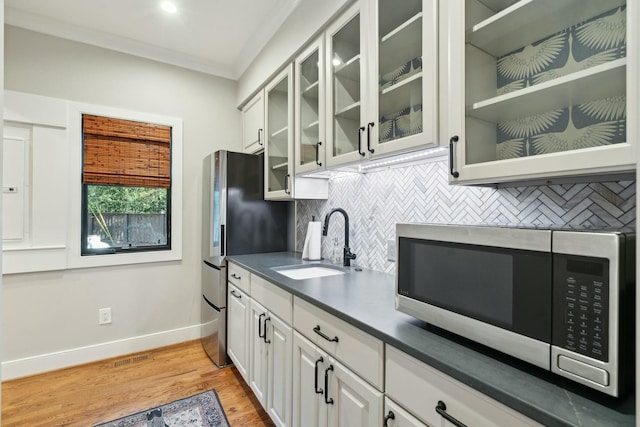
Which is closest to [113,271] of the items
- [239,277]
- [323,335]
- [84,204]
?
[84,204]

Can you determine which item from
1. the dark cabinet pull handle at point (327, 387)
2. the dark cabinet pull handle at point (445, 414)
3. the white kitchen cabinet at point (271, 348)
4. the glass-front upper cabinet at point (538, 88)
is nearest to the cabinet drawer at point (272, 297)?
the white kitchen cabinet at point (271, 348)

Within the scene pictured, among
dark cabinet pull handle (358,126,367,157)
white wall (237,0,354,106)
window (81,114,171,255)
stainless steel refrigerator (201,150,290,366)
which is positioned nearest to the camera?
dark cabinet pull handle (358,126,367,157)

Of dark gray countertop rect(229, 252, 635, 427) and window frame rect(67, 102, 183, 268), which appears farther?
window frame rect(67, 102, 183, 268)

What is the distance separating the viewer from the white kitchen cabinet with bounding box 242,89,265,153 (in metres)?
2.67

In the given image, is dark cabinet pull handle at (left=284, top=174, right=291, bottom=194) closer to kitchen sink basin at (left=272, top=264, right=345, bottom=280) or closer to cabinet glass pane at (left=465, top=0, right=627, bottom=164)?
kitchen sink basin at (left=272, top=264, right=345, bottom=280)

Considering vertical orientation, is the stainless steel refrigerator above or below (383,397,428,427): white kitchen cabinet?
above

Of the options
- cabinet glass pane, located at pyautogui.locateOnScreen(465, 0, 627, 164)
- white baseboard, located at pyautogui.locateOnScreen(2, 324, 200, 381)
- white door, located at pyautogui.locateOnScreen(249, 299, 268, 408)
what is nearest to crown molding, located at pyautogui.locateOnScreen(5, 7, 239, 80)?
white door, located at pyautogui.locateOnScreen(249, 299, 268, 408)

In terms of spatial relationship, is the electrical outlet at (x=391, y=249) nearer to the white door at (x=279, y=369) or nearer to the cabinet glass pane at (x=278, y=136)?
the white door at (x=279, y=369)

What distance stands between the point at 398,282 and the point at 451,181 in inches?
16.2

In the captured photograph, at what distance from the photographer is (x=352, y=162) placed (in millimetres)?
1587

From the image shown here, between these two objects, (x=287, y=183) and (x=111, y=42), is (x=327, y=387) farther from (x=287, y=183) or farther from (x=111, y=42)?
(x=111, y=42)

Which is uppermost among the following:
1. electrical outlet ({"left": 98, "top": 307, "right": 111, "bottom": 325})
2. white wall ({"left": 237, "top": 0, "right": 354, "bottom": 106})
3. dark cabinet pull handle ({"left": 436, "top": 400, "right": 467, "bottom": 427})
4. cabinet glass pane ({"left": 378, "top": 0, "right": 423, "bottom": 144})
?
white wall ({"left": 237, "top": 0, "right": 354, "bottom": 106})

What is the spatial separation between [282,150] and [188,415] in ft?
6.21

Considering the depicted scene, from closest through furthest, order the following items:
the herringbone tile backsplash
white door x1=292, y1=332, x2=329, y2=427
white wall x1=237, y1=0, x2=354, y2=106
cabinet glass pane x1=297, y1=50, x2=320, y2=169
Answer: the herringbone tile backsplash < white door x1=292, y1=332, x2=329, y2=427 < white wall x1=237, y1=0, x2=354, y2=106 < cabinet glass pane x1=297, y1=50, x2=320, y2=169
